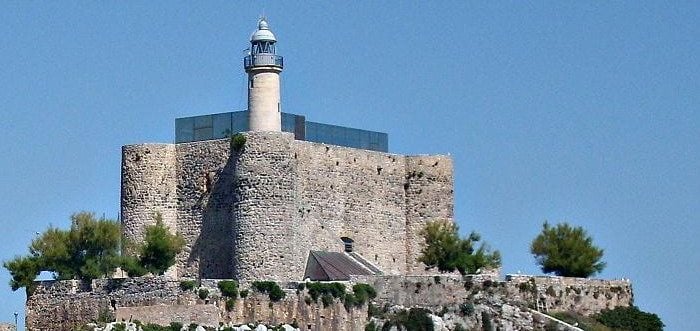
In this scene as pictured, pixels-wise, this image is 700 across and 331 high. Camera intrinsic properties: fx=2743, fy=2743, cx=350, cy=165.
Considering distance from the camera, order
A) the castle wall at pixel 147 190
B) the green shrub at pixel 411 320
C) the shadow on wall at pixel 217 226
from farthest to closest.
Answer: the castle wall at pixel 147 190 < the shadow on wall at pixel 217 226 < the green shrub at pixel 411 320

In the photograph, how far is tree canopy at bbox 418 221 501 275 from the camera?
98.4 meters

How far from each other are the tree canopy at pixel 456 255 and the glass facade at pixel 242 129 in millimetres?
4969

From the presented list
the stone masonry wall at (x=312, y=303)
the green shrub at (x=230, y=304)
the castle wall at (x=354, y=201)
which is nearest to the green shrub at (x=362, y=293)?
the stone masonry wall at (x=312, y=303)

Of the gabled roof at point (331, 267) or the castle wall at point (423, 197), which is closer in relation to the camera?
the gabled roof at point (331, 267)

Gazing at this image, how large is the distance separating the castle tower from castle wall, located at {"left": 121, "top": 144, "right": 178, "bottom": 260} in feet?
11.7

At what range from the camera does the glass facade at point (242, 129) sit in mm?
98562

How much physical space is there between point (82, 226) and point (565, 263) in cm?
1787

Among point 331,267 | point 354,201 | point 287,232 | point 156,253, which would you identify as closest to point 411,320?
point 331,267

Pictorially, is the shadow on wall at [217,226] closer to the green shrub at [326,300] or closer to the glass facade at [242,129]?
the glass facade at [242,129]

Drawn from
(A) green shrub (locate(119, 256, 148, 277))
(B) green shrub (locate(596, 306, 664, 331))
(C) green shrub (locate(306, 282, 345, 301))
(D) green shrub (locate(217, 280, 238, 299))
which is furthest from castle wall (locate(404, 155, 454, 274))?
(D) green shrub (locate(217, 280, 238, 299))

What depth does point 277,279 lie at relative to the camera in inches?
3711

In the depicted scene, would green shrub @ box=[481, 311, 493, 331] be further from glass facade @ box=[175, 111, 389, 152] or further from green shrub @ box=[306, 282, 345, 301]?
glass facade @ box=[175, 111, 389, 152]

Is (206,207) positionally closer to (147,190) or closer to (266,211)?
(147,190)

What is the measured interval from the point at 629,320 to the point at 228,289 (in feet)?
50.5
